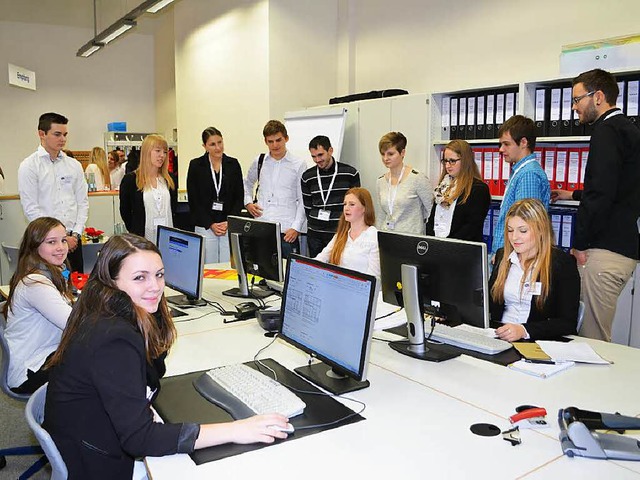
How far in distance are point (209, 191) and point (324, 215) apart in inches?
35.5

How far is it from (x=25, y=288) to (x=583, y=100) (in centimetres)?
288

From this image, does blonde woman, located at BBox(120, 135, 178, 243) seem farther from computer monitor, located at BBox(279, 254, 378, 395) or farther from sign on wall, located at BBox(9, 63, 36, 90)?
sign on wall, located at BBox(9, 63, 36, 90)

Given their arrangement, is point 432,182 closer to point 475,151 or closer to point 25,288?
point 475,151

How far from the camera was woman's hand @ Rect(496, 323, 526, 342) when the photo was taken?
7.27 ft

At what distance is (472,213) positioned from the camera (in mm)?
3625

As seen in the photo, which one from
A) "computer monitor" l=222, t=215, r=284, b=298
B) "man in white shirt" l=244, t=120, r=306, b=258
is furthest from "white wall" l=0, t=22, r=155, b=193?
"computer monitor" l=222, t=215, r=284, b=298

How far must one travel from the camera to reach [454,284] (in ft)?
6.91

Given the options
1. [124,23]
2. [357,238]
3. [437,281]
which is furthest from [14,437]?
[124,23]

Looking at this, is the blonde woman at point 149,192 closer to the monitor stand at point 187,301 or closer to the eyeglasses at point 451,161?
the monitor stand at point 187,301

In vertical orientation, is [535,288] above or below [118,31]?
below

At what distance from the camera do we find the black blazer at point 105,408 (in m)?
1.41

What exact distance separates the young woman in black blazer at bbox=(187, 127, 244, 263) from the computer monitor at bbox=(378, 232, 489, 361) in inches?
88.6

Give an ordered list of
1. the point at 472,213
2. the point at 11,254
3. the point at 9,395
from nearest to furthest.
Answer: the point at 9,395 → the point at 472,213 → the point at 11,254

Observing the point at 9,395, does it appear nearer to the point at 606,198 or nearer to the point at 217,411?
the point at 217,411
